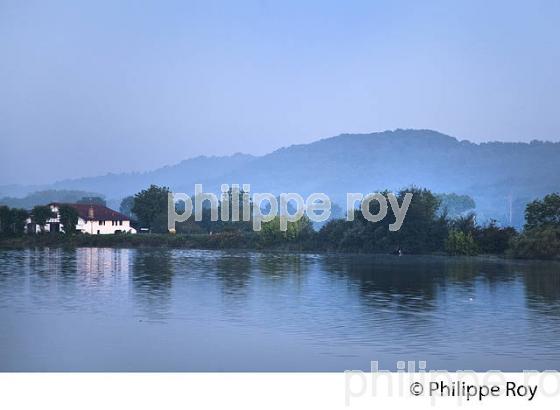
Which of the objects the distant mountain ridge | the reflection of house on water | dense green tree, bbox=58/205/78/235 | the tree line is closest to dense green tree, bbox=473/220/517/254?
the tree line

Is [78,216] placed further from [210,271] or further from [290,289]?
[290,289]

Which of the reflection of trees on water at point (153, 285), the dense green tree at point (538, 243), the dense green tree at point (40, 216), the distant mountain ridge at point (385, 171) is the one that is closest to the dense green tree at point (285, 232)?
the dense green tree at point (538, 243)

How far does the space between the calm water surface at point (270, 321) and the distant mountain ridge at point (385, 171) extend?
35.5 meters

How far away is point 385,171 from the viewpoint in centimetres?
8169

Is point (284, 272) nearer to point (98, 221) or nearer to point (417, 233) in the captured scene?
point (417, 233)

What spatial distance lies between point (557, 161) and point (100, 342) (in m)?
43.9

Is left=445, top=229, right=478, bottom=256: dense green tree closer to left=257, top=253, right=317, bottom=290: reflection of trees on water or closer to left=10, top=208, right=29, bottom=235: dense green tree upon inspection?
left=257, top=253, right=317, bottom=290: reflection of trees on water

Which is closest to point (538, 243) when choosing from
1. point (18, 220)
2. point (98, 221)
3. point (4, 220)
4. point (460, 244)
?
point (460, 244)

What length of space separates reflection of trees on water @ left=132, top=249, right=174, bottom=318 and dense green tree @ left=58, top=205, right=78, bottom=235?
1529 centimetres

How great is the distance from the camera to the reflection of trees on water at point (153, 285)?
10.5 meters

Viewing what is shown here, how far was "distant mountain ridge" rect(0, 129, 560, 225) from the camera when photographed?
174ft

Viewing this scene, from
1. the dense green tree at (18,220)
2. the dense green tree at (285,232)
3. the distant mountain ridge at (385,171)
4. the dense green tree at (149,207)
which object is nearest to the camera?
the dense green tree at (285,232)

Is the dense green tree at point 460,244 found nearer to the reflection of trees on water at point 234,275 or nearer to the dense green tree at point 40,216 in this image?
the reflection of trees on water at point 234,275
